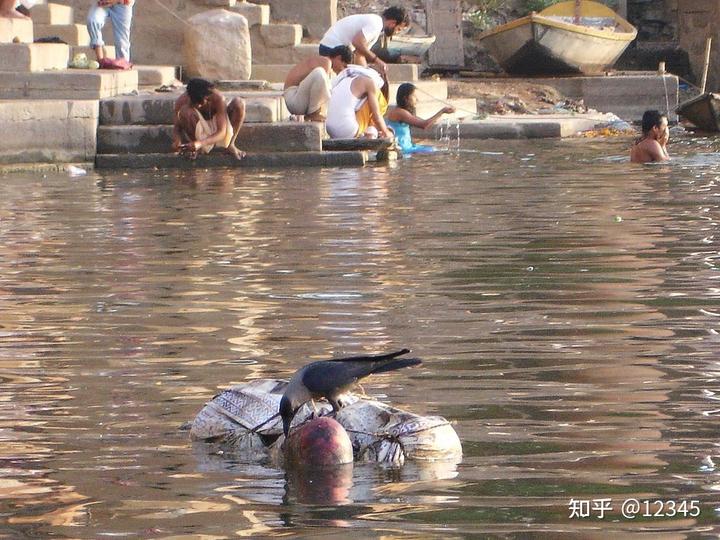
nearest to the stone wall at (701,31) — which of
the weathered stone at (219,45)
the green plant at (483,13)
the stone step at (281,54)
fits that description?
the green plant at (483,13)

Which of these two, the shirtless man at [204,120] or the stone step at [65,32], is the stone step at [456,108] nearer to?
the stone step at [65,32]

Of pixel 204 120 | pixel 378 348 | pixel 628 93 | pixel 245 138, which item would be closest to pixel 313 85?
pixel 245 138

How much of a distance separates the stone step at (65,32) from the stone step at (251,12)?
2.37 metres

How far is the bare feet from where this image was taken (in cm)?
1460

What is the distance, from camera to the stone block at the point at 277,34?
19.7 m

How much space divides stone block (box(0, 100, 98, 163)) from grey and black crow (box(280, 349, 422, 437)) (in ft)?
34.0

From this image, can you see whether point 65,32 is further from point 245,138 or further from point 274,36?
point 245,138

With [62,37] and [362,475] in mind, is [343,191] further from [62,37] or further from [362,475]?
[362,475]

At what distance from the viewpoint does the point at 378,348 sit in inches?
231

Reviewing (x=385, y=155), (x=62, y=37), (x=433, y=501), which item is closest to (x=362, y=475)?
(x=433, y=501)

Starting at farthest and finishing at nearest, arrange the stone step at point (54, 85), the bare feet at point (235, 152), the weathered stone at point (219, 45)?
the weathered stone at point (219, 45) → the stone step at point (54, 85) → the bare feet at point (235, 152)

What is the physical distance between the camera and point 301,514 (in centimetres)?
379

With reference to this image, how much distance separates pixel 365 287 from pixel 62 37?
36.4ft

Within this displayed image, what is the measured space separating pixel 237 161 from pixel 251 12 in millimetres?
5391
